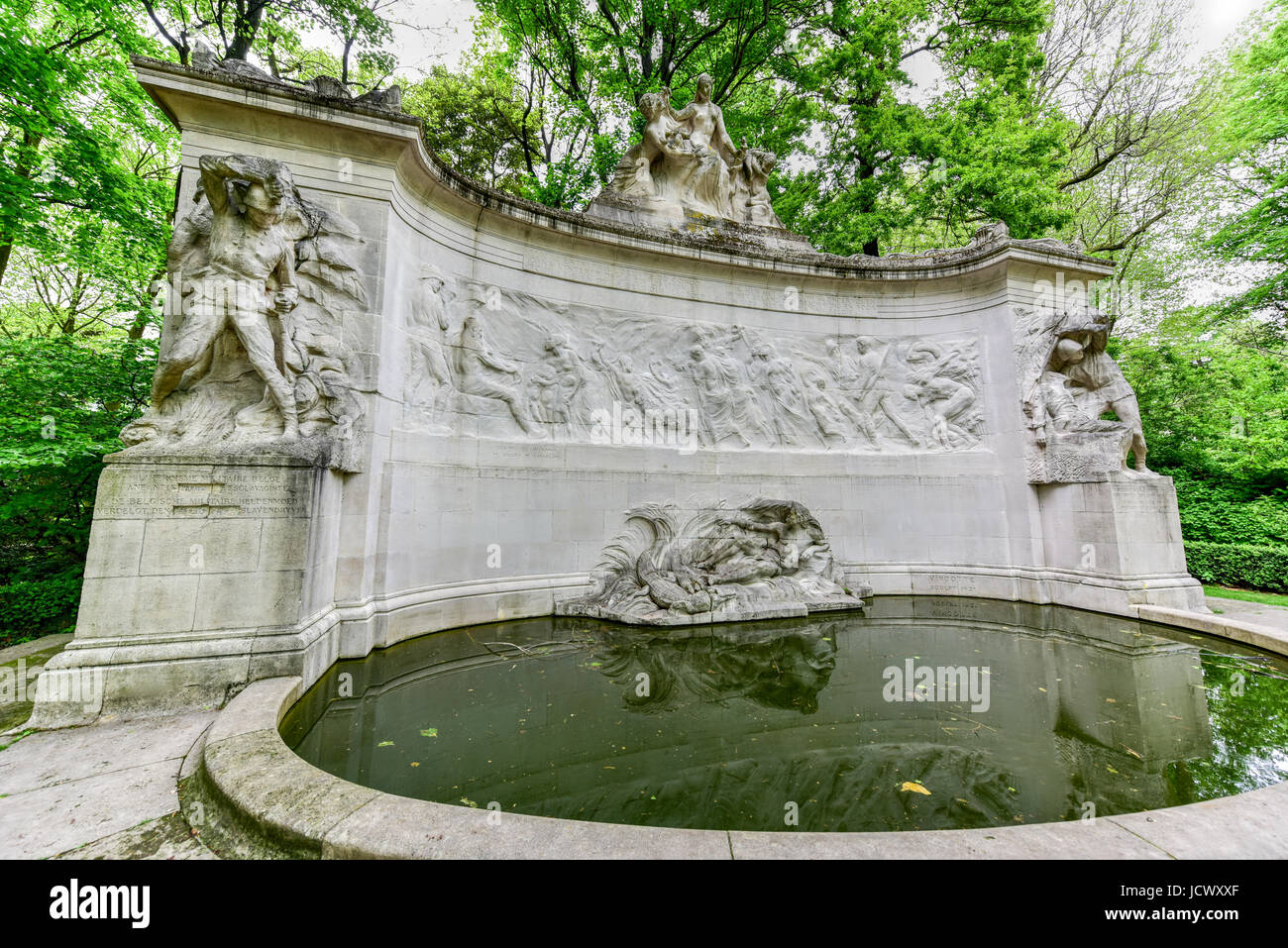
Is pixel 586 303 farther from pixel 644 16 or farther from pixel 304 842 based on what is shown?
pixel 644 16

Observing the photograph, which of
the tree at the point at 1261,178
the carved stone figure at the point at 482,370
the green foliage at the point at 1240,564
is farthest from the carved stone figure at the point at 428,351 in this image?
the tree at the point at 1261,178

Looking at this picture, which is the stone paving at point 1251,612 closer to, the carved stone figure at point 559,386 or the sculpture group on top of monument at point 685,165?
the carved stone figure at point 559,386

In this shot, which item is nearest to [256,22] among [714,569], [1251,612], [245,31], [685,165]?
[245,31]

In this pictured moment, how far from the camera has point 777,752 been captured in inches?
134

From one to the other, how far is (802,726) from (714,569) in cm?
368

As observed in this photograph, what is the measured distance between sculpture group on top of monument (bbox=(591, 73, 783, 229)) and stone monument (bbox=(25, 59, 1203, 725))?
0.20ft

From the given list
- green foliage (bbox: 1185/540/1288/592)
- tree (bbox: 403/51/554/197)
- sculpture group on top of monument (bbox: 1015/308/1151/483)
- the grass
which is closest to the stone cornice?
sculpture group on top of monument (bbox: 1015/308/1151/483)

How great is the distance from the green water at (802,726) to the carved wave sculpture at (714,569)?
28.9 inches

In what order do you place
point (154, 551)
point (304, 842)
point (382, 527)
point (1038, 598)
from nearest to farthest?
point (304, 842) < point (154, 551) < point (382, 527) < point (1038, 598)

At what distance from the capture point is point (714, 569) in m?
7.44

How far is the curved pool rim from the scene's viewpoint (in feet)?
6.46

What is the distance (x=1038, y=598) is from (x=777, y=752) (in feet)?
24.1

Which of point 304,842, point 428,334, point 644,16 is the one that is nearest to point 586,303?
point 428,334

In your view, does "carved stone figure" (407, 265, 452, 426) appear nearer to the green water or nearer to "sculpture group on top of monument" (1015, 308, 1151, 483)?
the green water
